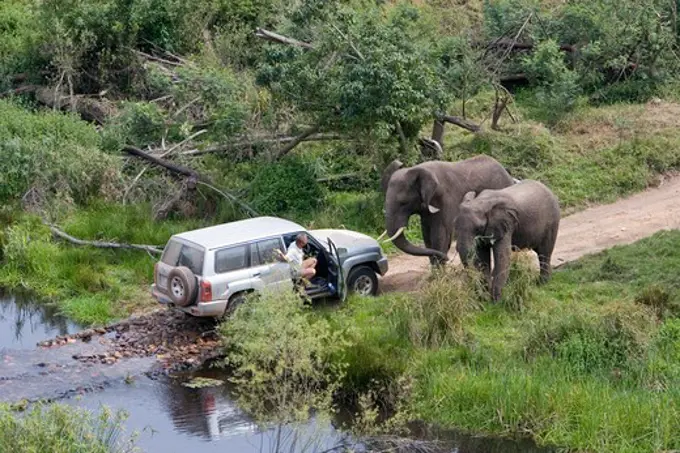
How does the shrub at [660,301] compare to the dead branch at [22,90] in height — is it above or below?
below

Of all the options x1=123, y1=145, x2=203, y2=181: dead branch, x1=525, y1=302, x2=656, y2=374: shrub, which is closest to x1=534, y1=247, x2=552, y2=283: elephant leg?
x1=525, y1=302, x2=656, y2=374: shrub

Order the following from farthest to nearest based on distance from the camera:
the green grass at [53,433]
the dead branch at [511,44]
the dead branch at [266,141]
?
the dead branch at [511,44] < the dead branch at [266,141] < the green grass at [53,433]

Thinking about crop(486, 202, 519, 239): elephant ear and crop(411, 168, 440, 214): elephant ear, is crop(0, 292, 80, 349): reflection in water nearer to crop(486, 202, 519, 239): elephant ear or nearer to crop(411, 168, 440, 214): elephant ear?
crop(411, 168, 440, 214): elephant ear

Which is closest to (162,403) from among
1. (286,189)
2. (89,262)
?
(89,262)

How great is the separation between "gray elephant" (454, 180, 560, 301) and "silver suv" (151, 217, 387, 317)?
80.5 inches

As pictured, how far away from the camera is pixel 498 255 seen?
18.3 m

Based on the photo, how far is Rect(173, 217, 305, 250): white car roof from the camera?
59.8ft

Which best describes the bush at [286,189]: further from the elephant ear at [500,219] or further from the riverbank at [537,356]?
the elephant ear at [500,219]

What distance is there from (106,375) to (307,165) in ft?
26.1

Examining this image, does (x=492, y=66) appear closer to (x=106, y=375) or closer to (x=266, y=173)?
(x=266, y=173)

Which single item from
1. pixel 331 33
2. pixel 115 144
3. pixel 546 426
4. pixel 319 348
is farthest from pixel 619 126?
pixel 319 348

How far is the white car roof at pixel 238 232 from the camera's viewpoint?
718 inches

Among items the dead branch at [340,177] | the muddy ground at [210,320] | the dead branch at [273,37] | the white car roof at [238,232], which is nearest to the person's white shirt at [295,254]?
the white car roof at [238,232]

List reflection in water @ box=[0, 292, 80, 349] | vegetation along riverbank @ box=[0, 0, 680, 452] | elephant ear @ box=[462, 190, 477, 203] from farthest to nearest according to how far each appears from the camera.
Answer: reflection in water @ box=[0, 292, 80, 349] → elephant ear @ box=[462, 190, 477, 203] → vegetation along riverbank @ box=[0, 0, 680, 452]
